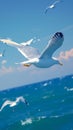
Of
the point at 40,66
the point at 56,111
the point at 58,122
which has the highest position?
the point at 56,111

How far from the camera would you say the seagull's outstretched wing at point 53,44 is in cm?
1337

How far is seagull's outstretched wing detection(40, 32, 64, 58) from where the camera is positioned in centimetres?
1337

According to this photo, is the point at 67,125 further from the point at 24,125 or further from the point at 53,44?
the point at 53,44

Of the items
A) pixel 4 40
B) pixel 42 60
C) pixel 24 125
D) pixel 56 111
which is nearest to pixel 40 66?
pixel 42 60

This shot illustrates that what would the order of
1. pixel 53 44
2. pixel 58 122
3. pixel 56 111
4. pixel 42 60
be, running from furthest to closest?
pixel 56 111 → pixel 58 122 → pixel 42 60 → pixel 53 44

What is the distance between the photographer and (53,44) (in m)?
14.4

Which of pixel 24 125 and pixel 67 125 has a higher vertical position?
pixel 24 125

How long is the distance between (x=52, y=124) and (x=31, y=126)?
13.7 ft

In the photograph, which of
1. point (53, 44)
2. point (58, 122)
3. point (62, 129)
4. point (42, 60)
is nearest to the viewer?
point (53, 44)

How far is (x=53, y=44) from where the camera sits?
1437 centimetres

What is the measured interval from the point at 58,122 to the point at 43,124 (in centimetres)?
367

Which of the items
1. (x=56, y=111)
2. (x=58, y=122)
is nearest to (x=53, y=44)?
(x=58, y=122)

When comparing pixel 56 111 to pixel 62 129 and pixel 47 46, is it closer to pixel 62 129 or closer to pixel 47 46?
pixel 62 129

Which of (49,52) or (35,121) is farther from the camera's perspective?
(35,121)
